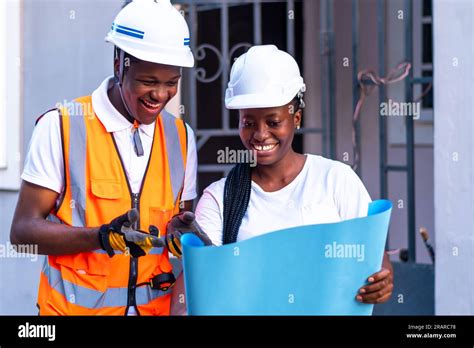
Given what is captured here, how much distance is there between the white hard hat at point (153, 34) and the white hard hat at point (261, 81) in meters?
0.19

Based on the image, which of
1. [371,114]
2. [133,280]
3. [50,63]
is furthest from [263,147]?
[371,114]

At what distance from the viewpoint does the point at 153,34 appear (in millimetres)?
2998

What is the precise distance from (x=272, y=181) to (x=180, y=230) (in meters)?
0.33

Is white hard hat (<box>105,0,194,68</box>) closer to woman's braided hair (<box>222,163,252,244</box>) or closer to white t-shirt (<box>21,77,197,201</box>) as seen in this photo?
white t-shirt (<box>21,77,197,201</box>)

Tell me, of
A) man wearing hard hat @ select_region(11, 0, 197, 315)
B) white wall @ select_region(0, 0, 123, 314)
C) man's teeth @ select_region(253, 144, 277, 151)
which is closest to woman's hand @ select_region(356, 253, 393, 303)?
man's teeth @ select_region(253, 144, 277, 151)

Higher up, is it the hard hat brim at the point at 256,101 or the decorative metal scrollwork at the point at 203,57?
the decorative metal scrollwork at the point at 203,57

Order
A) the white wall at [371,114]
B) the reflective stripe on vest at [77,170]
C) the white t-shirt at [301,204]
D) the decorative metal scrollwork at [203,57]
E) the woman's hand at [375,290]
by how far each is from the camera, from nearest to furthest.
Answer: the woman's hand at [375,290], the white t-shirt at [301,204], the reflective stripe on vest at [77,170], the decorative metal scrollwork at [203,57], the white wall at [371,114]

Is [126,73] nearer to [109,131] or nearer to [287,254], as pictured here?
[109,131]

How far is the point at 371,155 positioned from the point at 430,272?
1539 mm

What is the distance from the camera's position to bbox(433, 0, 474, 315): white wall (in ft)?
14.5

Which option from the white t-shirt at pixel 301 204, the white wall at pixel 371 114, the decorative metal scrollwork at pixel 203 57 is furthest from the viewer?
the white wall at pixel 371 114

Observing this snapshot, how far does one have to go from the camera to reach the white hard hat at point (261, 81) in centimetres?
291
